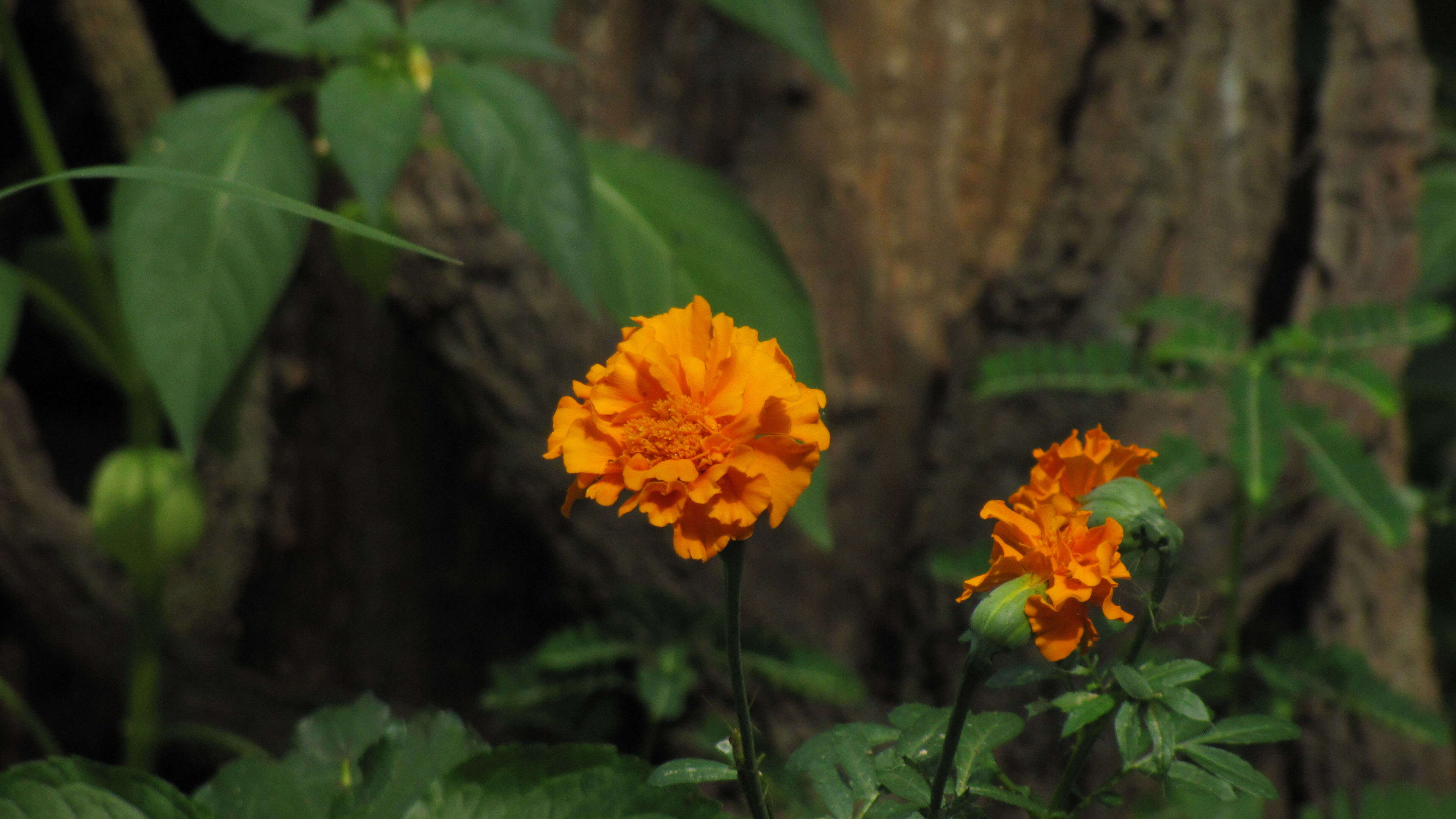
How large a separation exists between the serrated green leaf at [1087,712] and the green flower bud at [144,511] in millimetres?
926

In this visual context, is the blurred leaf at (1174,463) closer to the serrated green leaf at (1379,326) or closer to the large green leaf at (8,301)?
the serrated green leaf at (1379,326)

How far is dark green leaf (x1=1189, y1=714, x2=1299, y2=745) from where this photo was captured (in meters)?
0.39

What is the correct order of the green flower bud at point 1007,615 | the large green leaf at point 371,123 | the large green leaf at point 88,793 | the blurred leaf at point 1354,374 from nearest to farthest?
the green flower bud at point 1007,615 < the large green leaf at point 88,793 < the large green leaf at point 371,123 < the blurred leaf at point 1354,374

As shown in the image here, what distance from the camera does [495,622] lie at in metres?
1.47

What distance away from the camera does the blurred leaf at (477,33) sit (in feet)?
2.67

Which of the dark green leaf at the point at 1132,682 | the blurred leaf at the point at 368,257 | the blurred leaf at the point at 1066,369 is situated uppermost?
the blurred leaf at the point at 368,257

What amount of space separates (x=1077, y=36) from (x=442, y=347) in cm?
99

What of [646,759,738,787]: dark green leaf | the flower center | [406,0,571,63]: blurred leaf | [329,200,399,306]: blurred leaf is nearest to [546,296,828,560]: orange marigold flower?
the flower center

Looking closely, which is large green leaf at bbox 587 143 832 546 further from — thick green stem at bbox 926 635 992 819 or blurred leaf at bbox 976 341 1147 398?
thick green stem at bbox 926 635 992 819

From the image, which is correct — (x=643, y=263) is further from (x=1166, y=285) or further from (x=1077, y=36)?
(x=1077, y=36)

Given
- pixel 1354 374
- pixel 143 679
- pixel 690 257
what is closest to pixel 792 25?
→ pixel 690 257

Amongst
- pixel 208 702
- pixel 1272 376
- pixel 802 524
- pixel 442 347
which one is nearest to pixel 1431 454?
pixel 1272 376

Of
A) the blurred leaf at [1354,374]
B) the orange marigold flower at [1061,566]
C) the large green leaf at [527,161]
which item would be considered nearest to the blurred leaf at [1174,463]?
the blurred leaf at [1354,374]

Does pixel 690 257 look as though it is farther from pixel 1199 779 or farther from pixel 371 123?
pixel 1199 779
